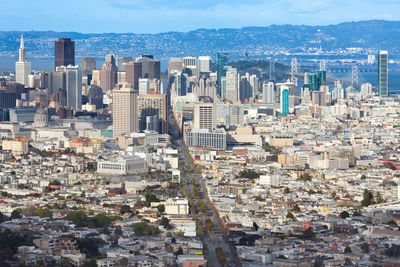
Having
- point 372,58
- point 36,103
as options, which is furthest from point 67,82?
point 372,58

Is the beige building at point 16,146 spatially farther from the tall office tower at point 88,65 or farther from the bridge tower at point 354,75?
the bridge tower at point 354,75

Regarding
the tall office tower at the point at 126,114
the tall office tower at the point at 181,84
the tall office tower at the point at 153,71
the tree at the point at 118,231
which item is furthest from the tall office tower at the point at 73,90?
the tree at the point at 118,231

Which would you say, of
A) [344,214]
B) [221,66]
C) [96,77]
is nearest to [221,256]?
[344,214]

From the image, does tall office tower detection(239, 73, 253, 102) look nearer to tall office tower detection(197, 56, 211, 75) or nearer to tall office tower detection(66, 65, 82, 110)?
tall office tower detection(197, 56, 211, 75)

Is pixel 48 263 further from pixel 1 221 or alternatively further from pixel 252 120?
pixel 252 120

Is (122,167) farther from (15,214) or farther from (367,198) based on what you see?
(15,214)
